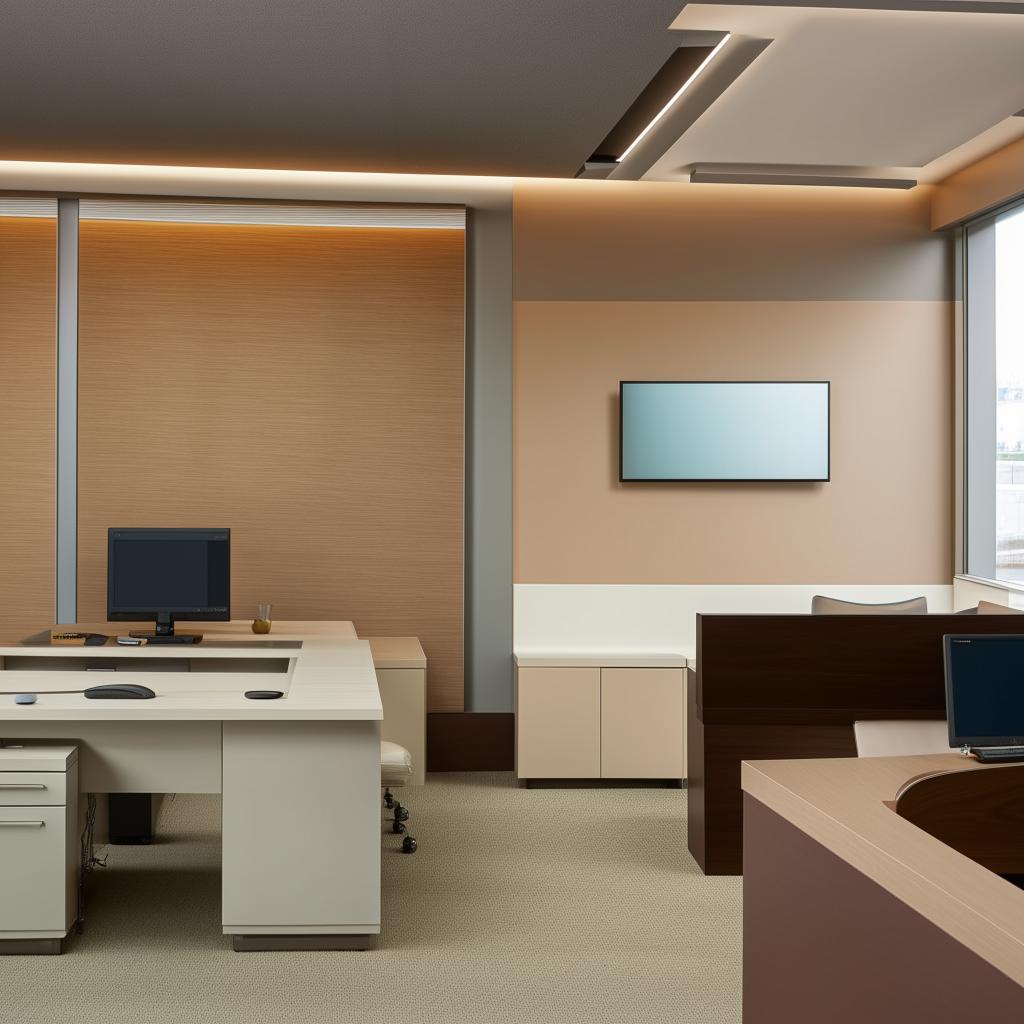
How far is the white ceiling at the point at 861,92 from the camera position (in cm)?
441

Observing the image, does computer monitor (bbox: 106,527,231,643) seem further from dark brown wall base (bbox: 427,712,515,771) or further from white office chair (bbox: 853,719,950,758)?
white office chair (bbox: 853,719,950,758)

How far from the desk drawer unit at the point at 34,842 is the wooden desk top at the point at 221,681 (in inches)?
6.3

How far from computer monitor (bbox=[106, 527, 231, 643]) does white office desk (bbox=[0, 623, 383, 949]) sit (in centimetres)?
167

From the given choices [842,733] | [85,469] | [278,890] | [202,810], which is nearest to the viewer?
[278,890]

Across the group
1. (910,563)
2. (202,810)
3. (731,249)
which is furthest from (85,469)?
(910,563)

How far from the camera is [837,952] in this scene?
1.98m

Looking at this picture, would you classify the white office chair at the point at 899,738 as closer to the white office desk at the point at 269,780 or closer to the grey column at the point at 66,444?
the white office desk at the point at 269,780

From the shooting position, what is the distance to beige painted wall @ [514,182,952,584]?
6629 millimetres

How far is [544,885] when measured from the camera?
4.54 m

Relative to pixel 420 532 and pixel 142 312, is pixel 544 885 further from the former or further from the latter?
pixel 142 312

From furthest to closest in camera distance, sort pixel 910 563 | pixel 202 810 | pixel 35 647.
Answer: pixel 910 563 < pixel 202 810 < pixel 35 647

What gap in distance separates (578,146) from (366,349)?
167cm

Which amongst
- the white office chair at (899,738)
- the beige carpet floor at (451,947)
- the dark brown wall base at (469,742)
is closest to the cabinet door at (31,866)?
the beige carpet floor at (451,947)

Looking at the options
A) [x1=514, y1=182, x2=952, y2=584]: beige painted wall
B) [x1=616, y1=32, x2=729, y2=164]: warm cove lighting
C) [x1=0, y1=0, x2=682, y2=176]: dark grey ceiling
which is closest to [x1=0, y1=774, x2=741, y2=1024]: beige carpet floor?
[x1=514, y1=182, x2=952, y2=584]: beige painted wall
